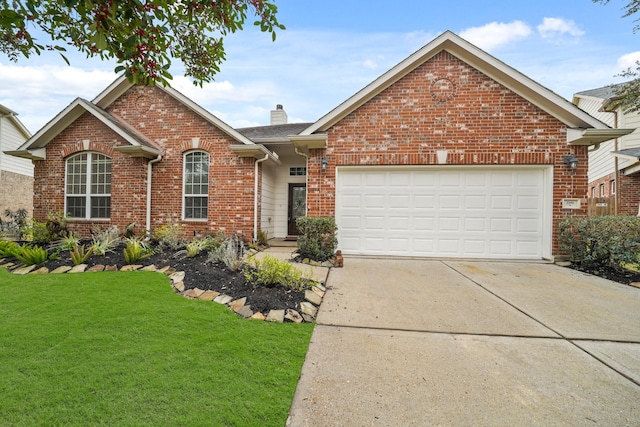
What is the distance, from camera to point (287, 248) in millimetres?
8562

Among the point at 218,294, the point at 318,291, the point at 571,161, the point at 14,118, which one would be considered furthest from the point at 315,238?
the point at 14,118

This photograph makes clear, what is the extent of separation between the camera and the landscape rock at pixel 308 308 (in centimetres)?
358

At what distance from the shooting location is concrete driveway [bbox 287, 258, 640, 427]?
6.41 ft

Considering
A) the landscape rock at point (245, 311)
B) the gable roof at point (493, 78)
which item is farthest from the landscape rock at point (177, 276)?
the gable roof at point (493, 78)

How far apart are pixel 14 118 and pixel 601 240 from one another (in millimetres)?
23040

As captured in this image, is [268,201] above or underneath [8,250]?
above

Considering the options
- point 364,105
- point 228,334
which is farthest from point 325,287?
point 364,105

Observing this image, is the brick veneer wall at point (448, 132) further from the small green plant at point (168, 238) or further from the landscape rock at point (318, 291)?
the small green plant at point (168, 238)

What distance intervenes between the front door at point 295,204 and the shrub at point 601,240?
24.7ft

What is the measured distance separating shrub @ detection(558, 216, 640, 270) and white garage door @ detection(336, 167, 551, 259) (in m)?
0.47

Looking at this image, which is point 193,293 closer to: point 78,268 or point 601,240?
point 78,268

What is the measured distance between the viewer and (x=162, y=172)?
8711 millimetres

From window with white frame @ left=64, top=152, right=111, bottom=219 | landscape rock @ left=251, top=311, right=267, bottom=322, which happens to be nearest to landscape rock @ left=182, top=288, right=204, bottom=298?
landscape rock @ left=251, top=311, right=267, bottom=322

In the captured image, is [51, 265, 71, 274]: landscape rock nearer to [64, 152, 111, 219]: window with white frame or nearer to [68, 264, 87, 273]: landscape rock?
[68, 264, 87, 273]: landscape rock
